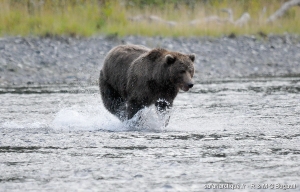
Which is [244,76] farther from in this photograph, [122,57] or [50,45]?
[122,57]

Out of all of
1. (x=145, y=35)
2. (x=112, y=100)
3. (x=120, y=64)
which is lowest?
(x=145, y=35)

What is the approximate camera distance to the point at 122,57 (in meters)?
9.62

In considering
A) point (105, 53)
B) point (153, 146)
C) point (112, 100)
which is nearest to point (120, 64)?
point (112, 100)

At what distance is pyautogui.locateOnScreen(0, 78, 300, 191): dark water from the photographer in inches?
229

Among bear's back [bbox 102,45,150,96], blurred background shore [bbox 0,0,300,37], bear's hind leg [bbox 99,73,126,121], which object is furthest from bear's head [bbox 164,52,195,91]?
blurred background shore [bbox 0,0,300,37]

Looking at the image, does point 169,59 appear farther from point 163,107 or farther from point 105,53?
point 105,53

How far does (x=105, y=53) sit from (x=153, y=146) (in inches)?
399

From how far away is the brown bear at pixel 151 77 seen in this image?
8812mm

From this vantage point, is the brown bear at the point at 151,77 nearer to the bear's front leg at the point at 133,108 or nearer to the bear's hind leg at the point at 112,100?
the bear's front leg at the point at 133,108

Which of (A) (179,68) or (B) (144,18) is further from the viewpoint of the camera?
(B) (144,18)

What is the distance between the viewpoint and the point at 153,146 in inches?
294

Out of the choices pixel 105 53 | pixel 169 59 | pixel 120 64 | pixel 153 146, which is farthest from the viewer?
pixel 105 53

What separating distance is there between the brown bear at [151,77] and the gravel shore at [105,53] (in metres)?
5.76

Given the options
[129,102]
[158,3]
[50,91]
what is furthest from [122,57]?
[158,3]
